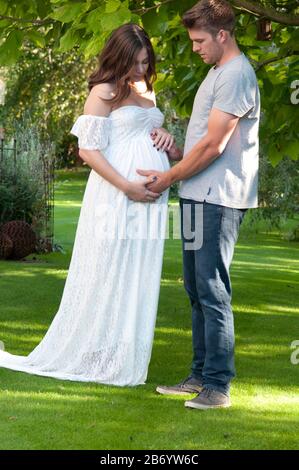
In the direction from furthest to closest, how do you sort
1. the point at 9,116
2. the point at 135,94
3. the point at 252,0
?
the point at 9,116, the point at 252,0, the point at 135,94

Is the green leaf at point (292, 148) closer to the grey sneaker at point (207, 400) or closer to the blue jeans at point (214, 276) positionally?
the blue jeans at point (214, 276)

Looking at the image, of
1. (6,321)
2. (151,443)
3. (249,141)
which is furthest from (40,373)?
(6,321)

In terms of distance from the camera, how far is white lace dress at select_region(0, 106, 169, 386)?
579 centimetres

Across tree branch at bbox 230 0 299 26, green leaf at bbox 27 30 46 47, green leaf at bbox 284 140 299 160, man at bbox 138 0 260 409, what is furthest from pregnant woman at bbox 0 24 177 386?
green leaf at bbox 284 140 299 160

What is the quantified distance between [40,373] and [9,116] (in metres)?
25.9

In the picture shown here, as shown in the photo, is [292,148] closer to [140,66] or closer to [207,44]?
[140,66]

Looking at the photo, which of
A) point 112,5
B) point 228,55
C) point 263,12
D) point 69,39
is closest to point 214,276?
point 228,55

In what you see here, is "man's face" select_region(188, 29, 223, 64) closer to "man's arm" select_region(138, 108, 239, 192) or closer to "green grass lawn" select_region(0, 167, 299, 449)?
"man's arm" select_region(138, 108, 239, 192)

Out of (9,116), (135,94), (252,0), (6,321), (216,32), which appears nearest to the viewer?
(216,32)

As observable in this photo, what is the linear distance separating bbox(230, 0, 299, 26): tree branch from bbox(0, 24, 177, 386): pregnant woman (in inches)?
67.0

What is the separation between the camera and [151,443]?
4.70 m

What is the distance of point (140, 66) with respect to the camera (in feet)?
18.6

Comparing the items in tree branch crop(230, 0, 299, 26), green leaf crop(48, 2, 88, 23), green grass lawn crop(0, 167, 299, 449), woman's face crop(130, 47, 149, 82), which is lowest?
green grass lawn crop(0, 167, 299, 449)
